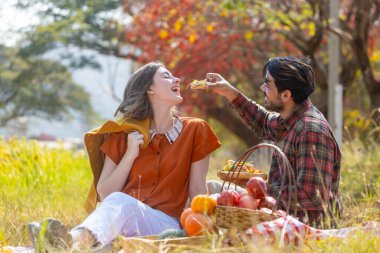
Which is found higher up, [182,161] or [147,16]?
[147,16]

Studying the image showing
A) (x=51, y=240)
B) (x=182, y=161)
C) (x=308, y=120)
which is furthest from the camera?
(x=182, y=161)

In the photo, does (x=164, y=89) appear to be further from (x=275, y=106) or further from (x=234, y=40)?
(x=234, y=40)

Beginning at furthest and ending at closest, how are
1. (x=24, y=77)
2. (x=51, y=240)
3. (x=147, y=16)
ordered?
(x=24, y=77)
(x=147, y=16)
(x=51, y=240)

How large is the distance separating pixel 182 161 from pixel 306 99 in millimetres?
948

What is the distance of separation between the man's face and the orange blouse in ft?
1.71

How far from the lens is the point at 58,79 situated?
3170 cm

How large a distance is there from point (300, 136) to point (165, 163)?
1.03m

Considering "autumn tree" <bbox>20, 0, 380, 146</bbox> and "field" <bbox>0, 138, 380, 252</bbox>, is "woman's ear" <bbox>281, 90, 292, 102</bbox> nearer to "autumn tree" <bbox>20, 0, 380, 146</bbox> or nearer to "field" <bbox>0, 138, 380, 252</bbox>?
"field" <bbox>0, 138, 380, 252</bbox>

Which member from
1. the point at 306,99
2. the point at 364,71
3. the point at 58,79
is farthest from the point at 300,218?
the point at 58,79

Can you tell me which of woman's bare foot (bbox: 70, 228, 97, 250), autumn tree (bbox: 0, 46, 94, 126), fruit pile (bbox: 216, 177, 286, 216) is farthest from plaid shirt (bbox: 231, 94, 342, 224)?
autumn tree (bbox: 0, 46, 94, 126)

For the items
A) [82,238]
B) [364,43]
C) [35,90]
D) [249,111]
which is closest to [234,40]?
[364,43]

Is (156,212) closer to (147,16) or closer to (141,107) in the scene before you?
(141,107)

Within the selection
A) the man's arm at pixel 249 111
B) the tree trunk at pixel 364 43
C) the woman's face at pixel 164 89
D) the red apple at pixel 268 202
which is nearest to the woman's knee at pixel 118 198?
the woman's face at pixel 164 89

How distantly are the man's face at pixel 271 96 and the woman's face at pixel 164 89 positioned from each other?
61 centimetres
